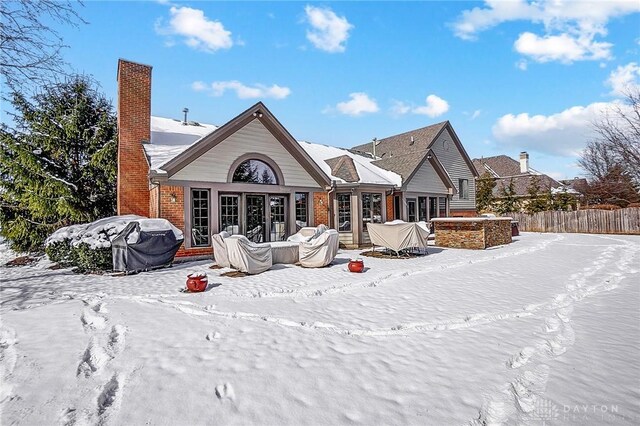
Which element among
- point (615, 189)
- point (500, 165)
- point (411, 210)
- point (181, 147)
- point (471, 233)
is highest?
point (500, 165)

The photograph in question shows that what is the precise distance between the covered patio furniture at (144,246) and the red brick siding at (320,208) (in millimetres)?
5730

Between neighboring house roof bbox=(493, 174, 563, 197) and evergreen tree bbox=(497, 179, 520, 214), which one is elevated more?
neighboring house roof bbox=(493, 174, 563, 197)

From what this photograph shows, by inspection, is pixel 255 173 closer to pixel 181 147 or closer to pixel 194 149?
pixel 194 149

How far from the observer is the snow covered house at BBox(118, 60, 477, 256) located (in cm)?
1075

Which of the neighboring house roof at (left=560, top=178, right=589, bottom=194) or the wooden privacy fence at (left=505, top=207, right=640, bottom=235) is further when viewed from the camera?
the neighboring house roof at (left=560, top=178, right=589, bottom=194)

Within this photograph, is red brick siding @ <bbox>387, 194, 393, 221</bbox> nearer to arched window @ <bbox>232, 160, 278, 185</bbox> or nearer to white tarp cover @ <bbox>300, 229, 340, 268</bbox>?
arched window @ <bbox>232, 160, 278, 185</bbox>

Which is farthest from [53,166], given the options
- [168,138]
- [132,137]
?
[168,138]

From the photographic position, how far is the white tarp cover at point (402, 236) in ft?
37.1

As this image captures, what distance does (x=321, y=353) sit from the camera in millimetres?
3885

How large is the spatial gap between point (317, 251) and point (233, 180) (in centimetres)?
445

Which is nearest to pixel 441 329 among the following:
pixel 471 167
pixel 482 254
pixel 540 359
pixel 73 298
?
pixel 540 359

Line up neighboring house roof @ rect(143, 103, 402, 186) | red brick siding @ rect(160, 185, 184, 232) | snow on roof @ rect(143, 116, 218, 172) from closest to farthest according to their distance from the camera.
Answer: red brick siding @ rect(160, 185, 184, 232) → neighboring house roof @ rect(143, 103, 402, 186) → snow on roof @ rect(143, 116, 218, 172)

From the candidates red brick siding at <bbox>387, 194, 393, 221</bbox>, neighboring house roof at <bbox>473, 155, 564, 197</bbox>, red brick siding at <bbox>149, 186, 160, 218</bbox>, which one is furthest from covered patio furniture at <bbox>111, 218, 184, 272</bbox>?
neighboring house roof at <bbox>473, 155, 564, 197</bbox>

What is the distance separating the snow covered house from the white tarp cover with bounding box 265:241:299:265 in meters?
2.32
